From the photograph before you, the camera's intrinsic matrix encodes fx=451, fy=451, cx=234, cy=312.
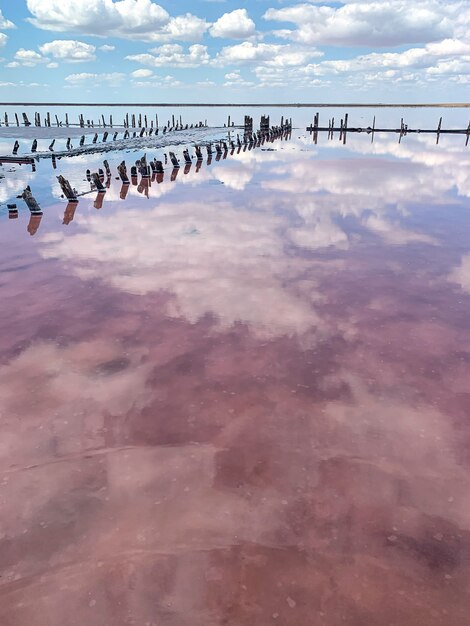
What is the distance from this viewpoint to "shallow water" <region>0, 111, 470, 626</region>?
456 cm

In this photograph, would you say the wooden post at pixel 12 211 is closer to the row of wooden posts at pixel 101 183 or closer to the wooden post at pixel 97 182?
the row of wooden posts at pixel 101 183

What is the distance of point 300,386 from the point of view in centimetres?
783

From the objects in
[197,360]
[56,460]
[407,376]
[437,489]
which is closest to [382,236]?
[407,376]

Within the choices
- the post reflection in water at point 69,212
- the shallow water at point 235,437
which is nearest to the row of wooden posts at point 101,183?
the post reflection in water at point 69,212

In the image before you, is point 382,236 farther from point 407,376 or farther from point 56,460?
point 56,460

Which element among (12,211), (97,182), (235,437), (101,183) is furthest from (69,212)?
(235,437)

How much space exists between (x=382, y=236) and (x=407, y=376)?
10103 millimetres

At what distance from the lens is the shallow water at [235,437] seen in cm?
456

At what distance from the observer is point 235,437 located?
262 inches

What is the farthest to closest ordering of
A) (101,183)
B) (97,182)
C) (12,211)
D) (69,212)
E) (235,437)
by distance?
(101,183), (97,182), (69,212), (12,211), (235,437)

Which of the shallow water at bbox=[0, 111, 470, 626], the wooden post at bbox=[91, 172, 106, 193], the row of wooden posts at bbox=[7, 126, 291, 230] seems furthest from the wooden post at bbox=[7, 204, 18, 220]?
the shallow water at bbox=[0, 111, 470, 626]

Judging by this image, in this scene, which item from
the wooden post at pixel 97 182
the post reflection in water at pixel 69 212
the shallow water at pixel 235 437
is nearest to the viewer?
the shallow water at pixel 235 437

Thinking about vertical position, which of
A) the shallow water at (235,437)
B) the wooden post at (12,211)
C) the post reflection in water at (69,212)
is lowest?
the shallow water at (235,437)

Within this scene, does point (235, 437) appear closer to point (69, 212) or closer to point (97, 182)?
point (69, 212)
